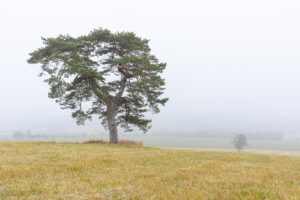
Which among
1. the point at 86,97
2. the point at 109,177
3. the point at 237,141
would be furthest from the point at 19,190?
the point at 237,141

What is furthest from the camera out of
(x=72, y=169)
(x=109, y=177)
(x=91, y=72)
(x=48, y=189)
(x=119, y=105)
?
(x=119, y=105)

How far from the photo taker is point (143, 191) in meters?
5.47

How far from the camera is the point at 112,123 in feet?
88.1

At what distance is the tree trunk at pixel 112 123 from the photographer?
2652 centimetres

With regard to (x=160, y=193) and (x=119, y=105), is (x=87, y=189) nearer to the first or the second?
(x=160, y=193)

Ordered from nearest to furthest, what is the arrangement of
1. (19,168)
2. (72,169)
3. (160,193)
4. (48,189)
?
(160,193), (48,189), (19,168), (72,169)

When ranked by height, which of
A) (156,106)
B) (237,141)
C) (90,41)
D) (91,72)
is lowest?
(237,141)

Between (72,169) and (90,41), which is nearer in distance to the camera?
(72,169)

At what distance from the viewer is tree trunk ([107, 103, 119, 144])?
26516mm

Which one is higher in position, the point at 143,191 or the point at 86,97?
the point at 86,97

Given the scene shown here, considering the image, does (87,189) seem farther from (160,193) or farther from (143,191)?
(160,193)

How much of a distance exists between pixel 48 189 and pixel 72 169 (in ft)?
9.78

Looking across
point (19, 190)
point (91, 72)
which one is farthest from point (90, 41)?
point (19, 190)

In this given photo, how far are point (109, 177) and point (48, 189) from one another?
2.12 meters
